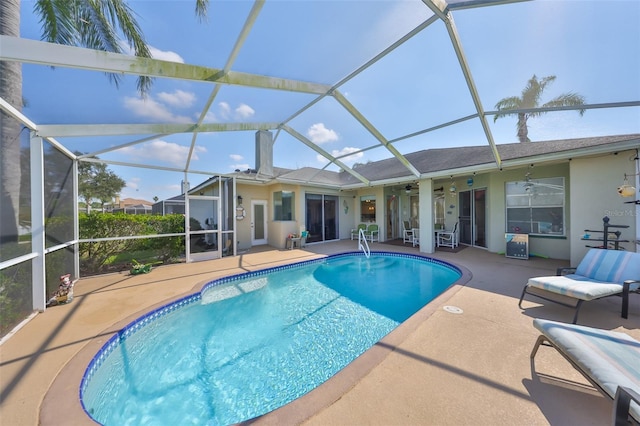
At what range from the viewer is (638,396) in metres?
1.51

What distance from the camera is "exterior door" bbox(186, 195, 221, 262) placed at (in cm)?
782

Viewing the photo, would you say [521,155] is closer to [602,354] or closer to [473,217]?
[473,217]

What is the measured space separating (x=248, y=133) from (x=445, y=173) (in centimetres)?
676

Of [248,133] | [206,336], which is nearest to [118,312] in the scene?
[206,336]

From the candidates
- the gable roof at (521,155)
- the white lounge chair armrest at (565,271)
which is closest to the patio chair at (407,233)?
the gable roof at (521,155)

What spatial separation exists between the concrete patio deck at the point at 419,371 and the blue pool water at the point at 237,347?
35 centimetres

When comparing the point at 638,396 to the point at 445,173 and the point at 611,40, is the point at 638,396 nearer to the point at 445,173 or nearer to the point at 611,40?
the point at 611,40

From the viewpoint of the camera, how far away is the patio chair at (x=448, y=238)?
9.72 m

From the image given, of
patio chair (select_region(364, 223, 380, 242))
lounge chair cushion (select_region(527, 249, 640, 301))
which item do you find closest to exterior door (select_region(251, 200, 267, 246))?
patio chair (select_region(364, 223, 380, 242))

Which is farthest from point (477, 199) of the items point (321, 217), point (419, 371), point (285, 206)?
point (419, 371)

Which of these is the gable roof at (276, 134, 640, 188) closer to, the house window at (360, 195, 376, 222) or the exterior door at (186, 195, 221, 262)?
the house window at (360, 195, 376, 222)

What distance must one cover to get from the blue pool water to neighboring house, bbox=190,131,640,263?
3.89 m

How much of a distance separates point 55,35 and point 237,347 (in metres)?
6.72

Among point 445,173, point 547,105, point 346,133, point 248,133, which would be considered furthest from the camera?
point 445,173
